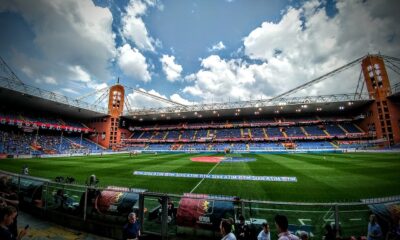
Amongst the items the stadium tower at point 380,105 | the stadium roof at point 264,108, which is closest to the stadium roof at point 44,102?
the stadium roof at point 264,108

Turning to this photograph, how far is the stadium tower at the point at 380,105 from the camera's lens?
3634 cm

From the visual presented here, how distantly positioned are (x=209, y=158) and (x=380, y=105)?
39.8 m

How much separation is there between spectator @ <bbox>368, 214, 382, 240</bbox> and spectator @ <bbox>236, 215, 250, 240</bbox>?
120 inches

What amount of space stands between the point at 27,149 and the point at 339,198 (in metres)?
48.7

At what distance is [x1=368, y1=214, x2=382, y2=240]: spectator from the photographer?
435 centimetres

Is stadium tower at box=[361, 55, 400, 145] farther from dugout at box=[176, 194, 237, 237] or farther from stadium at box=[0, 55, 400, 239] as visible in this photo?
dugout at box=[176, 194, 237, 237]

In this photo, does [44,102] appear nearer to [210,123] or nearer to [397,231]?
[210,123]

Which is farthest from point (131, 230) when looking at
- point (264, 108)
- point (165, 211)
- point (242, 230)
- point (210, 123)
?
point (210, 123)

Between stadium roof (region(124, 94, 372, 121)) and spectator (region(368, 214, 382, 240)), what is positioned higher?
stadium roof (region(124, 94, 372, 121))

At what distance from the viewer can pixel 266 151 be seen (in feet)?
139

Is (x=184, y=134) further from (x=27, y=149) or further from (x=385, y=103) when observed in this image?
(x=385, y=103)

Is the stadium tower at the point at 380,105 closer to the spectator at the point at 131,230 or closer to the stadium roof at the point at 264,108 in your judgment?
the stadium roof at the point at 264,108

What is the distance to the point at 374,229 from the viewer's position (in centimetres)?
440

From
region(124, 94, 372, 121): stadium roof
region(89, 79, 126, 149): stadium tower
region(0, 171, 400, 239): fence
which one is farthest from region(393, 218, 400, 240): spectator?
region(89, 79, 126, 149): stadium tower
